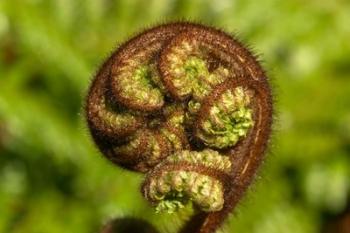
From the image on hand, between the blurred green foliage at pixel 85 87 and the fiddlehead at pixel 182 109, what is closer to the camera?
the fiddlehead at pixel 182 109

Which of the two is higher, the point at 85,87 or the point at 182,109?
the point at 182,109

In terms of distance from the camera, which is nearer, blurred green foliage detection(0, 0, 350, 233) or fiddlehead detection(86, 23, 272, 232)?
fiddlehead detection(86, 23, 272, 232)

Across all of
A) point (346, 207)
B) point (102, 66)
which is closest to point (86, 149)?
point (346, 207)

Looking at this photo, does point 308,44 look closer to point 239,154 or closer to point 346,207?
point 346,207

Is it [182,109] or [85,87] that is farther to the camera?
[85,87]
